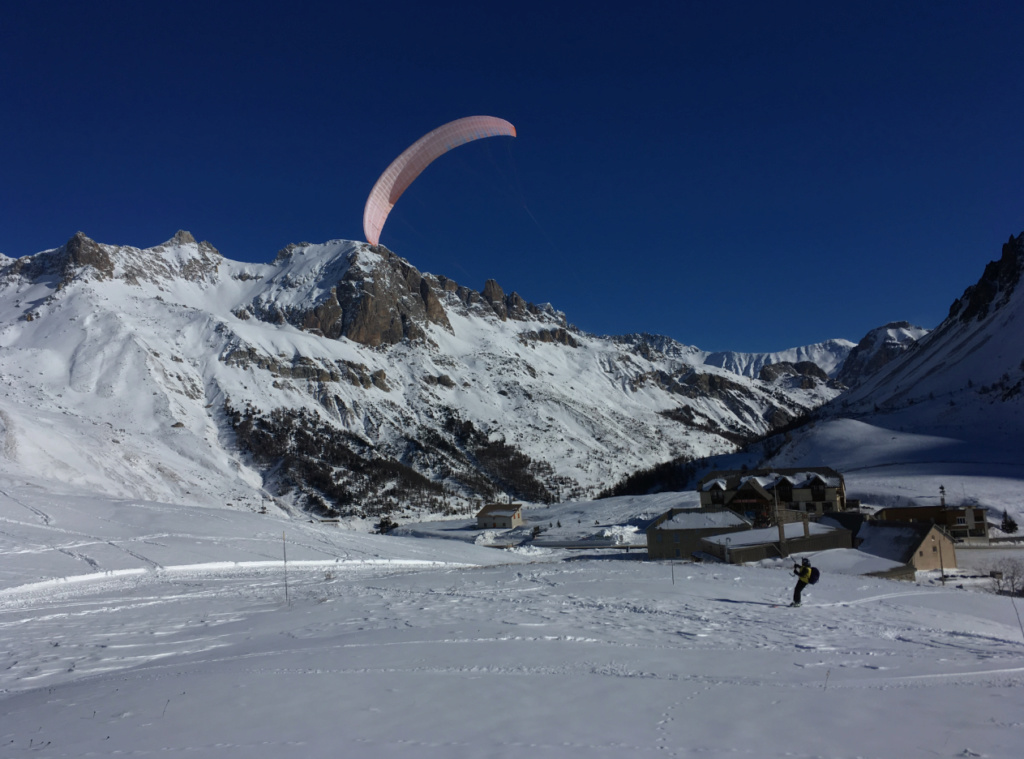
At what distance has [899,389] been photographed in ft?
412

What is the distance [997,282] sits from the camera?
13825 centimetres

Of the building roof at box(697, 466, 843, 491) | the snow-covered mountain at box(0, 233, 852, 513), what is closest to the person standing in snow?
the building roof at box(697, 466, 843, 491)

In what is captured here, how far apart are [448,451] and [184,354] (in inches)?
2638

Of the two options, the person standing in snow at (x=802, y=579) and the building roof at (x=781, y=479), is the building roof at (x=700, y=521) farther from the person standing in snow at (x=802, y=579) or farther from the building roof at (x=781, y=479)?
the person standing in snow at (x=802, y=579)

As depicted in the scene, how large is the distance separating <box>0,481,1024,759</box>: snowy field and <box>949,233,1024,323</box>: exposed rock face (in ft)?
481

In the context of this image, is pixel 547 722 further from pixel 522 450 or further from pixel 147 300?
pixel 147 300

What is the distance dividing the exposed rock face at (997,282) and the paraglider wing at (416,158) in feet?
456

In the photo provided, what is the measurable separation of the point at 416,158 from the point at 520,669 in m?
28.0

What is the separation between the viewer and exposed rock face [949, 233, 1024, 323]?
132 m

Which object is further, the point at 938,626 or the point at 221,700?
the point at 938,626

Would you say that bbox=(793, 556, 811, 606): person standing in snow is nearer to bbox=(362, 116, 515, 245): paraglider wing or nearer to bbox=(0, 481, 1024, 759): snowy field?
bbox=(0, 481, 1024, 759): snowy field

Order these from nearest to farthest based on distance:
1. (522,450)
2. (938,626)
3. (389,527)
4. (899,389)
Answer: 1. (938,626)
2. (389,527)
3. (899,389)
4. (522,450)

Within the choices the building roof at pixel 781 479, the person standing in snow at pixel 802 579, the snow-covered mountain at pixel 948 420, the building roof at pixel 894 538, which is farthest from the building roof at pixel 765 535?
the snow-covered mountain at pixel 948 420

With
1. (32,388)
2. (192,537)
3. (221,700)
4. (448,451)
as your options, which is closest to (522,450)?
(448,451)
